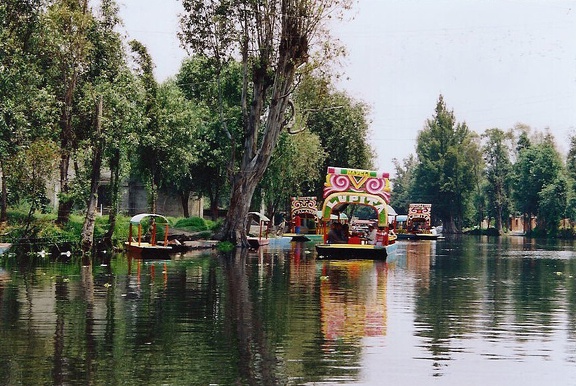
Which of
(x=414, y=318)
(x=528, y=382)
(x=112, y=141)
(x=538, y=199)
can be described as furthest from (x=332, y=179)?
(x=538, y=199)

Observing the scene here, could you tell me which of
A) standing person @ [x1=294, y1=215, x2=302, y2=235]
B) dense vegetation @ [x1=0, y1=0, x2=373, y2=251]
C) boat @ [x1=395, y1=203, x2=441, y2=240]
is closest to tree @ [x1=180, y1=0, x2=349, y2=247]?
dense vegetation @ [x1=0, y1=0, x2=373, y2=251]

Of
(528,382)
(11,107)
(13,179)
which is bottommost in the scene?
(528,382)

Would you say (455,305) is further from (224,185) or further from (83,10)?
(224,185)

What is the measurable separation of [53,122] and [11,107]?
6594mm

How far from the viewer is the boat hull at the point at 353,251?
43344 millimetres

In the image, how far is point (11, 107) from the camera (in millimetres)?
36625

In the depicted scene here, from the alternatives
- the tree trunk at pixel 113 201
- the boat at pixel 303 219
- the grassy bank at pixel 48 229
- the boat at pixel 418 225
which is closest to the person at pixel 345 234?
the grassy bank at pixel 48 229

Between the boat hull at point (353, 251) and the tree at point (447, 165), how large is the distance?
90.7 meters

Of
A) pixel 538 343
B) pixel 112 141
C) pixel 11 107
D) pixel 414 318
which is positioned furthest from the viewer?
pixel 112 141

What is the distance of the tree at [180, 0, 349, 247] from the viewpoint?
157 feet

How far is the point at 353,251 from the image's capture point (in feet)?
143

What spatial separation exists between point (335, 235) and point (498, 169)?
9865 centimetres

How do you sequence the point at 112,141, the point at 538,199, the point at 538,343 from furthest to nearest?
1. the point at 538,199
2. the point at 112,141
3. the point at 538,343

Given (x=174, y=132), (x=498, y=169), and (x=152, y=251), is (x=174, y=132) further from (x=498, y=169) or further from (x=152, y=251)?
(x=498, y=169)
